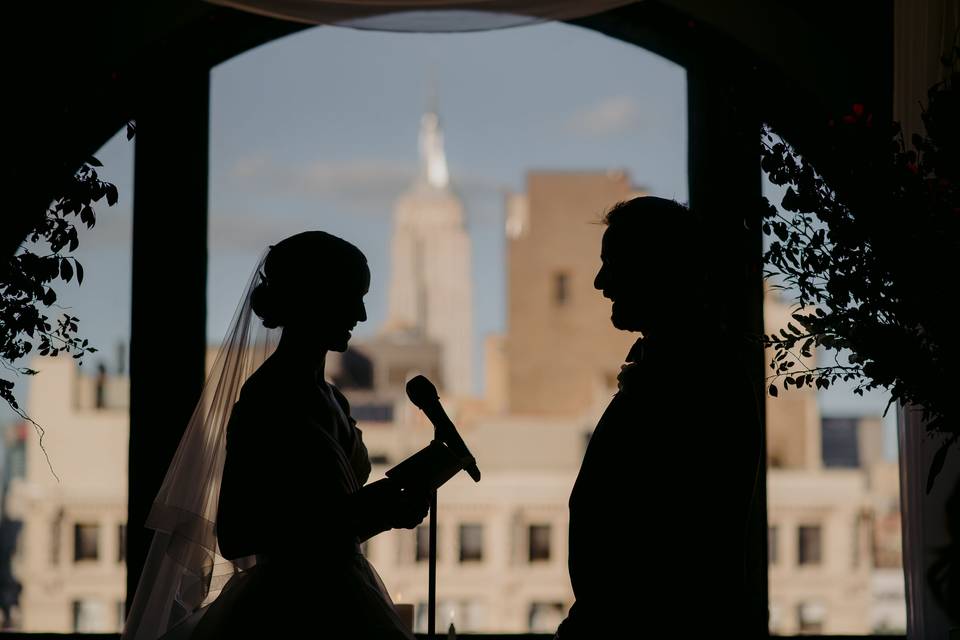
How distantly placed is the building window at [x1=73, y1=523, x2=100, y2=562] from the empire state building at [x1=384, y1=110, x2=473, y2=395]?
39771 millimetres

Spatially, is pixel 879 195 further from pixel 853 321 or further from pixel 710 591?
pixel 710 591

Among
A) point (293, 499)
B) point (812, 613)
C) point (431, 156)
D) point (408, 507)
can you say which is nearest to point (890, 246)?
point (408, 507)

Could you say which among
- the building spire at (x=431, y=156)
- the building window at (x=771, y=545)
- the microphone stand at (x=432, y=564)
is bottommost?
the building window at (x=771, y=545)

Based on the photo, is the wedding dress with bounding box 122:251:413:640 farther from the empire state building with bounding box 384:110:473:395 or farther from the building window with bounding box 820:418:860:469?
the empire state building with bounding box 384:110:473:395

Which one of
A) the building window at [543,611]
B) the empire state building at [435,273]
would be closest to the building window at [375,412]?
the building window at [543,611]

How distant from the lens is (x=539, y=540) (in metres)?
33.4

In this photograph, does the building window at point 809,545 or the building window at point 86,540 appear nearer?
the building window at point 86,540

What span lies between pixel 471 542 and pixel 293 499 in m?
32.1

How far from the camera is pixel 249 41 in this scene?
10.6ft

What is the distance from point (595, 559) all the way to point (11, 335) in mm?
1219

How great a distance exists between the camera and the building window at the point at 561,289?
39.0 meters

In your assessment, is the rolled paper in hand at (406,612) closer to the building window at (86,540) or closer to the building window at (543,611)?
the building window at (86,540)

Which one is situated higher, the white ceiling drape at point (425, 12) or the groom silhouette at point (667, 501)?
the white ceiling drape at point (425, 12)

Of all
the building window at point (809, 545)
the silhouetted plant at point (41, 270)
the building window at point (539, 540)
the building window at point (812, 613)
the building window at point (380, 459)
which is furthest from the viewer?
the building window at point (812, 613)
